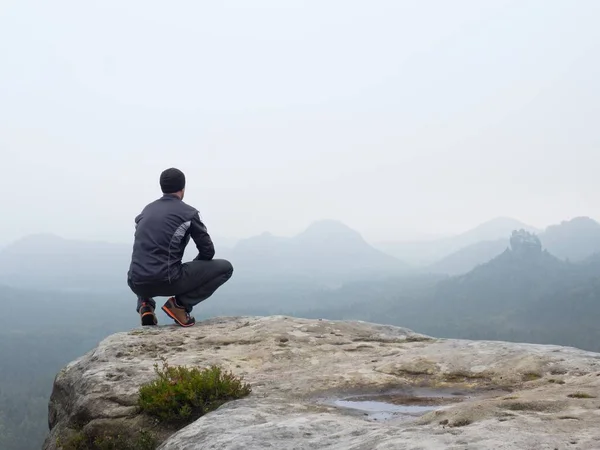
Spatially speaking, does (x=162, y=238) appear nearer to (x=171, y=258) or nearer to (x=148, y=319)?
(x=171, y=258)

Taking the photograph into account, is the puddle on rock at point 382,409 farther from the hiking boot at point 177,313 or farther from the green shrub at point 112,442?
the hiking boot at point 177,313

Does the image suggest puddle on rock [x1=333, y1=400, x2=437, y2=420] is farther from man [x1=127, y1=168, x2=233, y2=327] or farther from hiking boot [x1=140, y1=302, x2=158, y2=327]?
hiking boot [x1=140, y1=302, x2=158, y2=327]

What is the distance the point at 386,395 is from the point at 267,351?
10.9 ft

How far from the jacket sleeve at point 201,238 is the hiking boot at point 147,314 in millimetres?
1777

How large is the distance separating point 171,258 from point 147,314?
199 centimetres

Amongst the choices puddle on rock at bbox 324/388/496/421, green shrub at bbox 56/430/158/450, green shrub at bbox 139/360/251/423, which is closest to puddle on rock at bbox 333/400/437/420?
puddle on rock at bbox 324/388/496/421

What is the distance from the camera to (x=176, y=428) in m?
7.64

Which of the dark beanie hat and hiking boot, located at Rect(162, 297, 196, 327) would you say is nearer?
the dark beanie hat

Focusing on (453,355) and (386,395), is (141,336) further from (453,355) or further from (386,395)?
(453,355)

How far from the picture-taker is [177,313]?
1312cm

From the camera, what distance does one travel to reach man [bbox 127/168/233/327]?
476 inches

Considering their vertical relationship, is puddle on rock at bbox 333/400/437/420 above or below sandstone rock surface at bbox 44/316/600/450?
below

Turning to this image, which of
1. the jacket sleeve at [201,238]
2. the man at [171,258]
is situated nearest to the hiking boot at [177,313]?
the man at [171,258]

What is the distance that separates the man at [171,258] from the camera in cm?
1209
